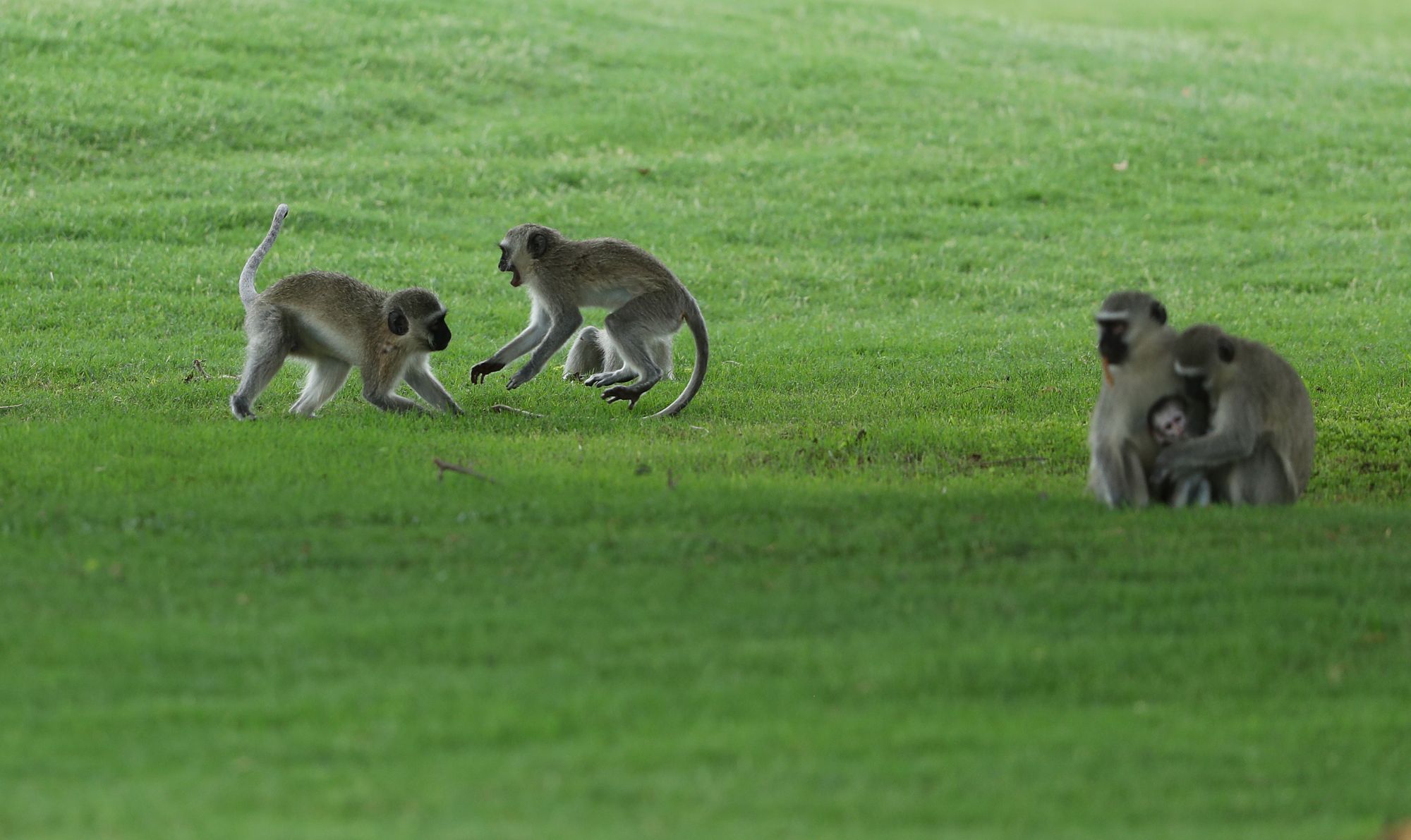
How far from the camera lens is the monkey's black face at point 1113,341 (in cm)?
985

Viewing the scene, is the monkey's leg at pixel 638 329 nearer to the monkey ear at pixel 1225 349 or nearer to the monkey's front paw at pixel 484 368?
the monkey's front paw at pixel 484 368

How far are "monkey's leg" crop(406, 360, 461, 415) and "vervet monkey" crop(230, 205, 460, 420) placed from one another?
12mm

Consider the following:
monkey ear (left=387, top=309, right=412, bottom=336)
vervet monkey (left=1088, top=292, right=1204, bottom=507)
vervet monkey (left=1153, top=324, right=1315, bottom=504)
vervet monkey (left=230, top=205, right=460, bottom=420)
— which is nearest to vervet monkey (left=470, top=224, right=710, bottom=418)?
vervet monkey (left=230, top=205, right=460, bottom=420)

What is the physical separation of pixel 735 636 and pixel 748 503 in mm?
2526

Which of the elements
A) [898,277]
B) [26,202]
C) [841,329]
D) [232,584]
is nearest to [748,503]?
[232,584]

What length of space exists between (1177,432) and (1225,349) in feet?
1.97

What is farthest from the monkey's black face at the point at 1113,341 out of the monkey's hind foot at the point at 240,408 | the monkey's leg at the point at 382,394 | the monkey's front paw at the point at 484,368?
the monkey's hind foot at the point at 240,408

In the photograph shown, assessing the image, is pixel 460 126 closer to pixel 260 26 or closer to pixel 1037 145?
pixel 260 26

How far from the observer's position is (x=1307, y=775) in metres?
6.14

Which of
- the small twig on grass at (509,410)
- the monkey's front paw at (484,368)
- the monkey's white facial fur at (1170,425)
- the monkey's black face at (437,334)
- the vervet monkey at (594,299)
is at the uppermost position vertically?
the vervet monkey at (594,299)

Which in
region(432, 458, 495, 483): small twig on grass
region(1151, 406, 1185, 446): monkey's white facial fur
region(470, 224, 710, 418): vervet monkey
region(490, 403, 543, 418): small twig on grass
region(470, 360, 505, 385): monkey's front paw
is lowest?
region(432, 458, 495, 483): small twig on grass

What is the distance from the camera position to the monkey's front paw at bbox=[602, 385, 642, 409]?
14.0 metres

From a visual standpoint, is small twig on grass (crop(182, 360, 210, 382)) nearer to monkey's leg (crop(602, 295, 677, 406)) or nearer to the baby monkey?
monkey's leg (crop(602, 295, 677, 406))

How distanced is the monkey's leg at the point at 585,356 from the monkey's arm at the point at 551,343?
1.52 m
